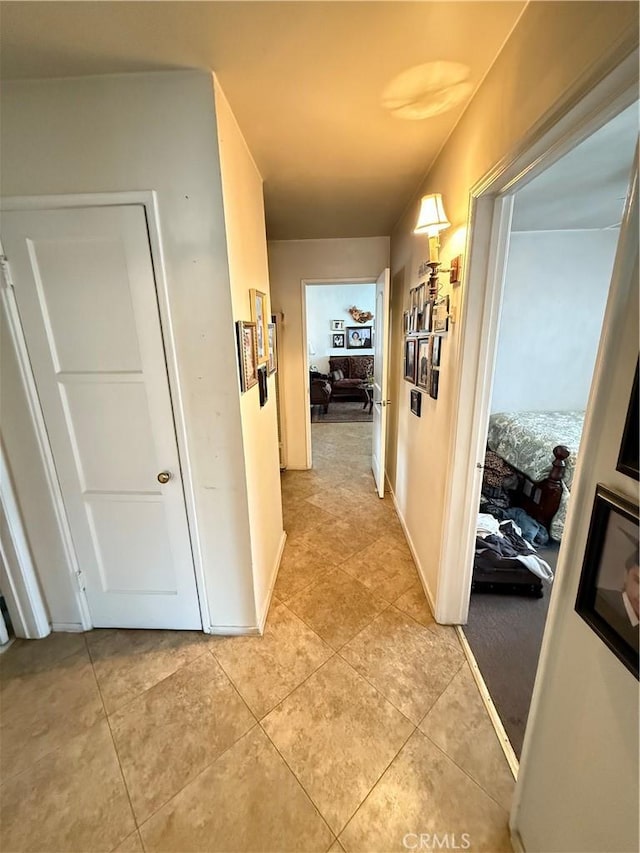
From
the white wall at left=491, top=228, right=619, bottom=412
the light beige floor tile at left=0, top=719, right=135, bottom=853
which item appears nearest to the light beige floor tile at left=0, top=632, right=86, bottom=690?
the light beige floor tile at left=0, top=719, right=135, bottom=853

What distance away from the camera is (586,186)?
2316mm

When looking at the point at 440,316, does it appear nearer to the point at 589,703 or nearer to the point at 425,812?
the point at 589,703

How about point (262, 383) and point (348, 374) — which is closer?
point (262, 383)

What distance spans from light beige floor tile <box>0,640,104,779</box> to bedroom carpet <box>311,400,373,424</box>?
477cm

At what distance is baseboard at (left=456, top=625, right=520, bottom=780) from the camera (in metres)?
1.25

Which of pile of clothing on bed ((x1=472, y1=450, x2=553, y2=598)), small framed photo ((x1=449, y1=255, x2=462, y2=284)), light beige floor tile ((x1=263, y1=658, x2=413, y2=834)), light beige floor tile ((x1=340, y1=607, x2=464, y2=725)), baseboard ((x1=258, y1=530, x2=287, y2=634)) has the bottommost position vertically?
light beige floor tile ((x1=340, y1=607, x2=464, y2=725))

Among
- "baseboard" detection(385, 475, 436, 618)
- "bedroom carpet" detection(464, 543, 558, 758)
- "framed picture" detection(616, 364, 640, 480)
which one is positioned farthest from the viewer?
"baseboard" detection(385, 475, 436, 618)

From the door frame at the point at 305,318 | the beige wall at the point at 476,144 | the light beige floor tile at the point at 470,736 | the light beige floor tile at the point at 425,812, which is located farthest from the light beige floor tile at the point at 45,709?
the door frame at the point at 305,318

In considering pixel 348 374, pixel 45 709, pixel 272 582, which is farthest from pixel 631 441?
pixel 348 374

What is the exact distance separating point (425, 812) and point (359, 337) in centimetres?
746

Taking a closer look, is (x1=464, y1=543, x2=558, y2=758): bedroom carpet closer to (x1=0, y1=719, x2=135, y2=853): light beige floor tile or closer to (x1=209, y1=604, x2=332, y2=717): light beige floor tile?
(x1=209, y1=604, x2=332, y2=717): light beige floor tile

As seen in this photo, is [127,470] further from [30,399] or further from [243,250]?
[243,250]

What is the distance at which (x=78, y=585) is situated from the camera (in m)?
1.77

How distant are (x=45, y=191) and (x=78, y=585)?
5.86 feet
